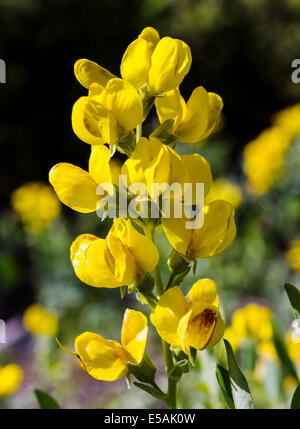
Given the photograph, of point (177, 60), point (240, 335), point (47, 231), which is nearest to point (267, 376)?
point (240, 335)

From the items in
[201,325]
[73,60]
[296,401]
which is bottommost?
[296,401]

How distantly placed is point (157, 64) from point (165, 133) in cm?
8

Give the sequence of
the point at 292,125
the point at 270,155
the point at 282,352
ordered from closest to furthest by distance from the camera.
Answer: the point at 282,352, the point at 270,155, the point at 292,125

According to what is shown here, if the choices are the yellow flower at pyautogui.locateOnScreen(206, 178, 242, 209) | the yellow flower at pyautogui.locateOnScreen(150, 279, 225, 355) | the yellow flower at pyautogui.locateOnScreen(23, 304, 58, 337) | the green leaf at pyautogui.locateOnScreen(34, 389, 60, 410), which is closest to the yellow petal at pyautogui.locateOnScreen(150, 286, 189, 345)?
the yellow flower at pyautogui.locateOnScreen(150, 279, 225, 355)

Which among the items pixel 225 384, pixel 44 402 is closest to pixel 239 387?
pixel 225 384

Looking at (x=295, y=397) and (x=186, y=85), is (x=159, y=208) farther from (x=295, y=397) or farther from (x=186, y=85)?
(x=186, y=85)

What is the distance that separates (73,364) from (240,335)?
1.64m

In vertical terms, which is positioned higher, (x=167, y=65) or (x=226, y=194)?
(x=167, y=65)

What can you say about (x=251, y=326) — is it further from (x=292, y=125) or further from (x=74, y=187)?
(x=292, y=125)

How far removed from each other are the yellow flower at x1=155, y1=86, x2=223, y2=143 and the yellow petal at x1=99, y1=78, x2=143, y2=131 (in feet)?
0.13

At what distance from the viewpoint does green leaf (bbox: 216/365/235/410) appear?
579 millimetres

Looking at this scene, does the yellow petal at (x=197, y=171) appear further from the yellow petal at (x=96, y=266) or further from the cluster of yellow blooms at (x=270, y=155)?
the cluster of yellow blooms at (x=270, y=155)

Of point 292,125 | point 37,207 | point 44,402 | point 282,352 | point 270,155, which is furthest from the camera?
point 37,207

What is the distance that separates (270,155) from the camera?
228 centimetres
